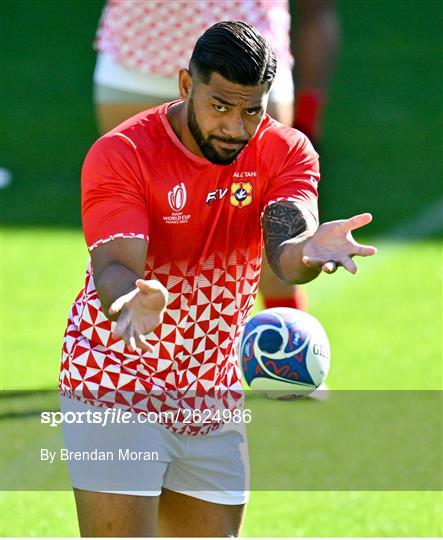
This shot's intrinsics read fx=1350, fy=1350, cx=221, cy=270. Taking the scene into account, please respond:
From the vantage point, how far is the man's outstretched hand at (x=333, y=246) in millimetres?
4176

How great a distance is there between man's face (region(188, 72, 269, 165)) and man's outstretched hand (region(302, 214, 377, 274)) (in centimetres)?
41

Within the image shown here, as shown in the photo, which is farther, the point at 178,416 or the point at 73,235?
the point at 73,235

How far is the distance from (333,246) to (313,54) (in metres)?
3.91

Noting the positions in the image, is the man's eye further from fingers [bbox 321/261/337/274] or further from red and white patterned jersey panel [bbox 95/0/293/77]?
red and white patterned jersey panel [bbox 95/0/293/77]

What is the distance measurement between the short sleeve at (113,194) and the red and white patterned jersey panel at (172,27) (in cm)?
285

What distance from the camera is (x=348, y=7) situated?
17172 mm

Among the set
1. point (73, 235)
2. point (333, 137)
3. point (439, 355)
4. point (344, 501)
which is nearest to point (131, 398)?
point (344, 501)

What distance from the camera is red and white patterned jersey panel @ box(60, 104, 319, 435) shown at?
4.43 m

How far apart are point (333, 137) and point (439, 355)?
5813 millimetres

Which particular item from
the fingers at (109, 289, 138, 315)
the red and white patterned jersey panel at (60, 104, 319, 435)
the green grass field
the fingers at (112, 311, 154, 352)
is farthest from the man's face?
the green grass field

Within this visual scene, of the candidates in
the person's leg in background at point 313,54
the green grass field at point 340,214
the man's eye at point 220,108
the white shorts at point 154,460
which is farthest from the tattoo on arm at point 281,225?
the person's leg in background at point 313,54

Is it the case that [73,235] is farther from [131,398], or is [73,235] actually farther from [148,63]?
[131,398]

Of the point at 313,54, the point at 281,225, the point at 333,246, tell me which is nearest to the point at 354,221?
the point at 333,246
